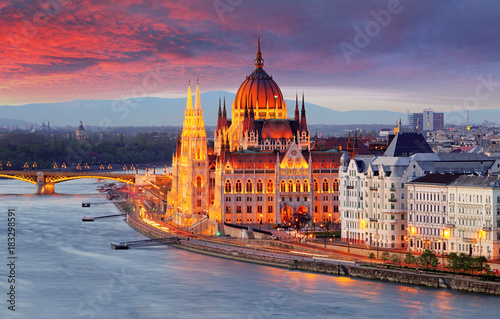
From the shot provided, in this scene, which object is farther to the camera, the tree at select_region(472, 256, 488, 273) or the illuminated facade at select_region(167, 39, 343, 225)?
the illuminated facade at select_region(167, 39, 343, 225)

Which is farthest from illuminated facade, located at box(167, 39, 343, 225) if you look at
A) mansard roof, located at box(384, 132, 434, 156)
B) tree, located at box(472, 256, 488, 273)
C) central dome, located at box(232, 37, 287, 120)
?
tree, located at box(472, 256, 488, 273)

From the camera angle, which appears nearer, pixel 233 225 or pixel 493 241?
pixel 493 241

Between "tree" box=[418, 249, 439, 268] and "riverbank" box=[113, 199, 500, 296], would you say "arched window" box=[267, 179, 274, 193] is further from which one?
"tree" box=[418, 249, 439, 268]

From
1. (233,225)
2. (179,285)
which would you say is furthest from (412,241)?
(233,225)

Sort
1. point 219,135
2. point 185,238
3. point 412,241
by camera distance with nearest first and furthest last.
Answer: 1. point 412,241
2. point 185,238
3. point 219,135

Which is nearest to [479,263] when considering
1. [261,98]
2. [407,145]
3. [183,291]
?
[183,291]

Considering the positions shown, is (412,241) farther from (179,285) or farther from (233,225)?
(233,225)
